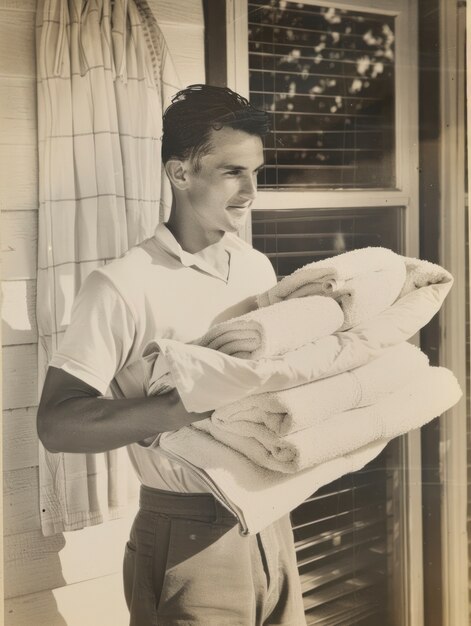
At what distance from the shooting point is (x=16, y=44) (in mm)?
868

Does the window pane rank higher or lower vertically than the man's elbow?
higher

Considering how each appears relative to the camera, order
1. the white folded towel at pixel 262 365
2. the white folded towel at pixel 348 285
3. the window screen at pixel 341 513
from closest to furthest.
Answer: the white folded towel at pixel 262 365 < the white folded towel at pixel 348 285 < the window screen at pixel 341 513

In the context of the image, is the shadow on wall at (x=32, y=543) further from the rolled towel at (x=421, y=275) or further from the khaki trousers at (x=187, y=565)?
the rolled towel at (x=421, y=275)

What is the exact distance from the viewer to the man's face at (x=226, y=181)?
943mm

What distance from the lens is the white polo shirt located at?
88 cm

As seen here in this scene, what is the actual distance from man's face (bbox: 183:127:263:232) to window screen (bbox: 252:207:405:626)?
42 millimetres

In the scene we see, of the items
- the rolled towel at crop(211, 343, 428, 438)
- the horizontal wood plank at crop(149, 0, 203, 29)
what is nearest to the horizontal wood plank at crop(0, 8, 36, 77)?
the horizontal wood plank at crop(149, 0, 203, 29)

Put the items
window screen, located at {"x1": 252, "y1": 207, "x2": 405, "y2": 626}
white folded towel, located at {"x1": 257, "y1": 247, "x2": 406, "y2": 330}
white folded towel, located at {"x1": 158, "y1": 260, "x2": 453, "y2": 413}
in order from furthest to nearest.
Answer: window screen, located at {"x1": 252, "y1": 207, "x2": 405, "y2": 626}
white folded towel, located at {"x1": 257, "y1": 247, "x2": 406, "y2": 330}
white folded towel, located at {"x1": 158, "y1": 260, "x2": 453, "y2": 413}

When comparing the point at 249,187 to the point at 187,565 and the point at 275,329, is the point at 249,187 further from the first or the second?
the point at 187,565

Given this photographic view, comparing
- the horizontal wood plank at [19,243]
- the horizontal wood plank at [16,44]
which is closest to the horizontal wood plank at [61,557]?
the horizontal wood plank at [19,243]

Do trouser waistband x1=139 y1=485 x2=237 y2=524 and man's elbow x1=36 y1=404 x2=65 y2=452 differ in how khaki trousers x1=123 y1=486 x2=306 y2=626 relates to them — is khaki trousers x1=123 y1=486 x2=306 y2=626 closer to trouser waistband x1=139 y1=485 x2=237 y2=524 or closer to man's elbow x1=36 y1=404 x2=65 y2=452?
trouser waistband x1=139 y1=485 x2=237 y2=524

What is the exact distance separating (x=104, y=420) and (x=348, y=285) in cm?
36

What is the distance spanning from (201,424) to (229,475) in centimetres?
7

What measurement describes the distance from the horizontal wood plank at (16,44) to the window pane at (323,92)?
0.30 metres
